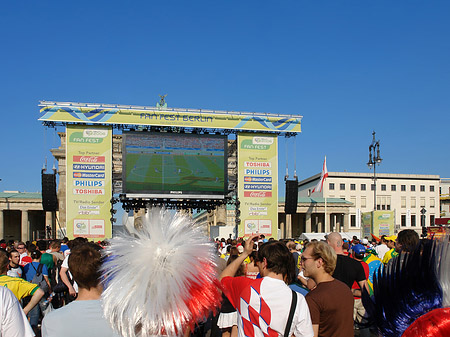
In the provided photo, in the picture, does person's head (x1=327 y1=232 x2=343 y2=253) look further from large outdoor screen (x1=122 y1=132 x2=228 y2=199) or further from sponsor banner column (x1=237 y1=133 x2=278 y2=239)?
sponsor banner column (x1=237 y1=133 x2=278 y2=239)

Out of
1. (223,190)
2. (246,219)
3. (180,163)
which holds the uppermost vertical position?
(180,163)

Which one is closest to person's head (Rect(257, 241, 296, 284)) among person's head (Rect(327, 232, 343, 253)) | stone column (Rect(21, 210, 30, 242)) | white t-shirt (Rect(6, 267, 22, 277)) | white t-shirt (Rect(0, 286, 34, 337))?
white t-shirt (Rect(0, 286, 34, 337))

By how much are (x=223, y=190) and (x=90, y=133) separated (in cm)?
1002

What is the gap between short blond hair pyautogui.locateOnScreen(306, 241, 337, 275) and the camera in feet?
11.4

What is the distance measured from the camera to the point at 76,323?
238 cm

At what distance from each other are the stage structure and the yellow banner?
0.22 feet

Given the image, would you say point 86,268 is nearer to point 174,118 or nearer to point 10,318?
point 10,318

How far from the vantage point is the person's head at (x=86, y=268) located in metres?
2.66

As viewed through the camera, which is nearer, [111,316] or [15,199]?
[111,316]

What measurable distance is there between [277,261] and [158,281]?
1.35m

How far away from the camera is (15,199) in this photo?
169ft

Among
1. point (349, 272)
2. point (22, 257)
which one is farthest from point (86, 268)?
point (22, 257)

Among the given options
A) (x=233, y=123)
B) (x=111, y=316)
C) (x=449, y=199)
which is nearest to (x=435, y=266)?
(x=111, y=316)

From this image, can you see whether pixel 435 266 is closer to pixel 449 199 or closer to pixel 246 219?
pixel 246 219
